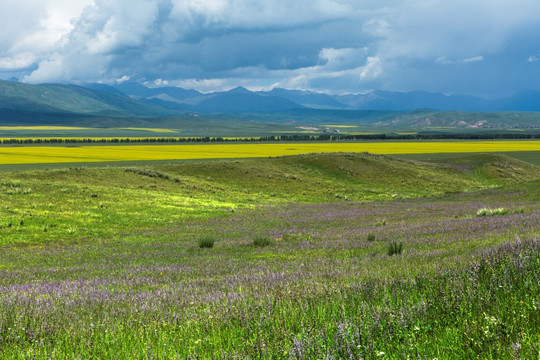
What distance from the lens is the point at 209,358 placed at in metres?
3.77

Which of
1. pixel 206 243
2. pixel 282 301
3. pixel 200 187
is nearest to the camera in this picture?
pixel 282 301

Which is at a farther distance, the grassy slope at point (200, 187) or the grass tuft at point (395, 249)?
the grassy slope at point (200, 187)

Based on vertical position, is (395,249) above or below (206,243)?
above

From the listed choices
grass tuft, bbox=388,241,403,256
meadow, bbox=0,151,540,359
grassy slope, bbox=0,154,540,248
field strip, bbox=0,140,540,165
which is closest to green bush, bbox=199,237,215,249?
meadow, bbox=0,151,540,359

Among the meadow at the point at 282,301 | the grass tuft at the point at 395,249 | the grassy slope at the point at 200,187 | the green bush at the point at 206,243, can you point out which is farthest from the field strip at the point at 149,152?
the grass tuft at the point at 395,249

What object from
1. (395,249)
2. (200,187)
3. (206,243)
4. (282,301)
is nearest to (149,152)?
(200,187)

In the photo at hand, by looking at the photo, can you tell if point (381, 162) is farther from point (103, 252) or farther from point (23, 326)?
point (23, 326)

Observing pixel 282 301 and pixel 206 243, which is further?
pixel 206 243

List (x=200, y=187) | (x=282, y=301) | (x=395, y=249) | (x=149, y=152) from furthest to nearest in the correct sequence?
(x=149, y=152) → (x=200, y=187) → (x=395, y=249) → (x=282, y=301)

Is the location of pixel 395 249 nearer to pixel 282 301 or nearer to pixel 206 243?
pixel 282 301

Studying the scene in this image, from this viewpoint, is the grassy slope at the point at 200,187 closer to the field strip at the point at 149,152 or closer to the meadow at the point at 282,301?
the meadow at the point at 282,301

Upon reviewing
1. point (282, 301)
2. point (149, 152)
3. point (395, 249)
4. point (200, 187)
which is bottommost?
point (200, 187)

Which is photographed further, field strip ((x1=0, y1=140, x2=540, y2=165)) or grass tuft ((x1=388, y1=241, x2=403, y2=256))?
field strip ((x1=0, y1=140, x2=540, y2=165))

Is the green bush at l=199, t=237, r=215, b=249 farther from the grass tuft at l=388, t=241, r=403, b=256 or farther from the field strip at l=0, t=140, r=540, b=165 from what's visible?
the field strip at l=0, t=140, r=540, b=165
